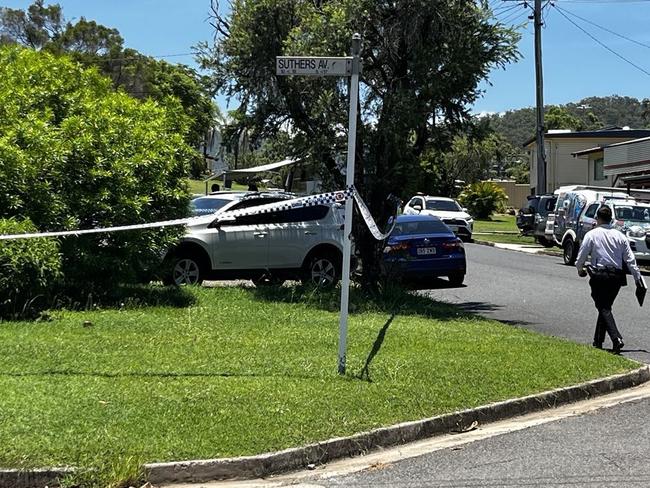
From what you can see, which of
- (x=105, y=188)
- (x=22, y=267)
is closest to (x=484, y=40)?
(x=105, y=188)

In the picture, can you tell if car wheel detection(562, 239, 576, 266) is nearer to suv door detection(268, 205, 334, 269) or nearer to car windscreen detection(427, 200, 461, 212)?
car windscreen detection(427, 200, 461, 212)

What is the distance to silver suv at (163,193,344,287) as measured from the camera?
13414 millimetres

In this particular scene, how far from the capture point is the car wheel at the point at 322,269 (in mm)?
14258

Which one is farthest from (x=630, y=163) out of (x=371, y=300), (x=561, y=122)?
(x=561, y=122)

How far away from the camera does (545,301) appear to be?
14.4 metres

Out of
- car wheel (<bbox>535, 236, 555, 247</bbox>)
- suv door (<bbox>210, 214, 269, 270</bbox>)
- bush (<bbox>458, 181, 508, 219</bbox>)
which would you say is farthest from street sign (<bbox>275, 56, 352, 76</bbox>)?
bush (<bbox>458, 181, 508, 219</bbox>)

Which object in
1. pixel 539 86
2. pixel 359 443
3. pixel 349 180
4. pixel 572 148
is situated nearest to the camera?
pixel 359 443

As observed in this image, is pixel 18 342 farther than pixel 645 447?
Yes

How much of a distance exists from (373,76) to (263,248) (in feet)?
11.8

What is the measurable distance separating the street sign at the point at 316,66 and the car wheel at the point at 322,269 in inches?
287

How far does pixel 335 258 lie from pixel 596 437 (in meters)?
8.46

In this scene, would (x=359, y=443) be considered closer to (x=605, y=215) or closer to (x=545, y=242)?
(x=605, y=215)

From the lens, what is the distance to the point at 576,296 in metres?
15.0

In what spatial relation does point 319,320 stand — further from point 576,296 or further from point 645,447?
point 576,296
